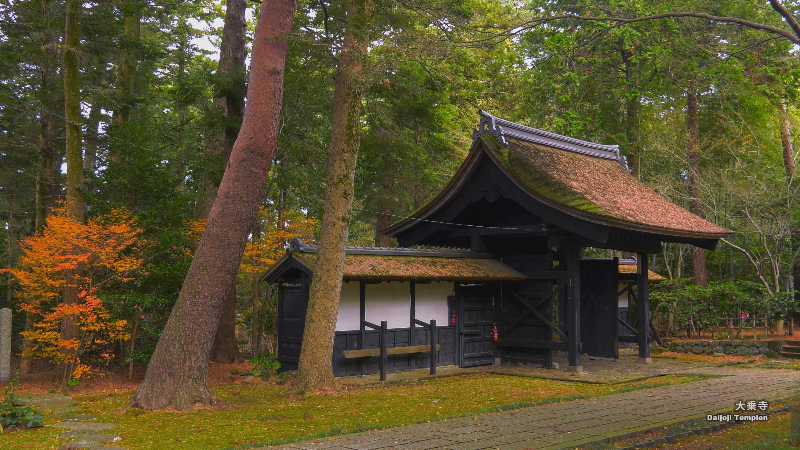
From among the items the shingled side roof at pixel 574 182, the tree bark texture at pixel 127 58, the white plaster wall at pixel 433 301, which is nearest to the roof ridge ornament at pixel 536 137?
the shingled side roof at pixel 574 182

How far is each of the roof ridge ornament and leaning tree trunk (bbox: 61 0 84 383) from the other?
9.80 metres

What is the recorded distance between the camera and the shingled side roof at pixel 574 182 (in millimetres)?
14289

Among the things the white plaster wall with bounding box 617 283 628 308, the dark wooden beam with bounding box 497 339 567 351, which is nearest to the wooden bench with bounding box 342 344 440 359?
the dark wooden beam with bounding box 497 339 567 351

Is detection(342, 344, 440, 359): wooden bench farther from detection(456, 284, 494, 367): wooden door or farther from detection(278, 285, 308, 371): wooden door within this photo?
detection(278, 285, 308, 371): wooden door

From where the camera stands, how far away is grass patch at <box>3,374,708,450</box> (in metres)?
7.73

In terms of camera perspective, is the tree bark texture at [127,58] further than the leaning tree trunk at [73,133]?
Yes

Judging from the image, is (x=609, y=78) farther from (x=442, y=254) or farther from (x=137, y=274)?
(x=137, y=274)

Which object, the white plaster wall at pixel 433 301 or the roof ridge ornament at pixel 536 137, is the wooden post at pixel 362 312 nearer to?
the white plaster wall at pixel 433 301

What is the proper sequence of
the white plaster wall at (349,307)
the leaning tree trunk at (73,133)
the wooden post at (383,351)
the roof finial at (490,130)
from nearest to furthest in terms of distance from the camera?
the leaning tree trunk at (73,133), the white plaster wall at (349,307), the wooden post at (383,351), the roof finial at (490,130)

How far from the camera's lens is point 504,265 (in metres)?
16.8

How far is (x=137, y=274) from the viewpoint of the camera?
577 inches

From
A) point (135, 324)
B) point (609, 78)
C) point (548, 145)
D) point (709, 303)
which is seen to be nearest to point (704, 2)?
point (609, 78)

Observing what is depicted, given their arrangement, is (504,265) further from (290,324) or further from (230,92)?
(230,92)

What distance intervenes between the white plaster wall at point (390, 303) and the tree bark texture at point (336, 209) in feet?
8.10
